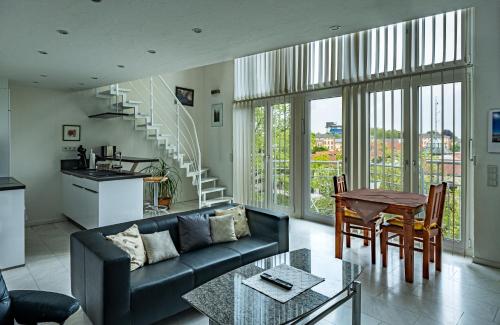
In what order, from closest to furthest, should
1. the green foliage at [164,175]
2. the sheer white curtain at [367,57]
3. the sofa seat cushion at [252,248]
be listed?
the sofa seat cushion at [252,248] < the sheer white curtain at [367,57] < the green foliage at [164,175]

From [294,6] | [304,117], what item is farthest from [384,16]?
[304,117]

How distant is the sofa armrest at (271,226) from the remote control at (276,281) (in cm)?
114

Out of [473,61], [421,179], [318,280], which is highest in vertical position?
[473,61]

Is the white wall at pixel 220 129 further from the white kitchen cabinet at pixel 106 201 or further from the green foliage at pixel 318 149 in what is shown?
the white kitchen cabinet at pixel 106 201

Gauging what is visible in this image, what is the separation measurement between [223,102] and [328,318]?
591 cm

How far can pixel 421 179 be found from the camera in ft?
14.1

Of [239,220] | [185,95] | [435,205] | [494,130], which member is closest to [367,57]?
[494,130]

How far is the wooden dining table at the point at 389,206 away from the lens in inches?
126

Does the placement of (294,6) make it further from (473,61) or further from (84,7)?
(473,61)

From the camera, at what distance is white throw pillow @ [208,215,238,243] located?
3238mm

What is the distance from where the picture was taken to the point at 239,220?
349 cm

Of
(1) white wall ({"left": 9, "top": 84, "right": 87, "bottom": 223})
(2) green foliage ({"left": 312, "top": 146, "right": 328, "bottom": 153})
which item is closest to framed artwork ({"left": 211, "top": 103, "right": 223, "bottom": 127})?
(2) green foliage ({"left": 312, "top": 146, "right": 328, "bottom": 153})

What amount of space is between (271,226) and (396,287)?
1.38 m

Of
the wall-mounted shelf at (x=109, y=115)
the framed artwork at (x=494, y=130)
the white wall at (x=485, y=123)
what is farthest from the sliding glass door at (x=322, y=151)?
the wall-mounted shelf at (x=109, y=115)
